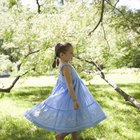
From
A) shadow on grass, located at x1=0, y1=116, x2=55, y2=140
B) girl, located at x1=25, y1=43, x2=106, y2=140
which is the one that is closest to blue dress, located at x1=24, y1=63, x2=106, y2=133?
girl, located at x1=25, y1=43, x2=106, y2=140

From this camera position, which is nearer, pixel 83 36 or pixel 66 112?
pixel 66 112

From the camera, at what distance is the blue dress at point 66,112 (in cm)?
508

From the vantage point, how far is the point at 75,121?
508 cm

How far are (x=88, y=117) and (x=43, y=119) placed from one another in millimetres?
711

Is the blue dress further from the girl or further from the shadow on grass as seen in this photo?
the shadow on grass

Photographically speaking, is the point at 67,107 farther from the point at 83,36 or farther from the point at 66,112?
the point at 83,36

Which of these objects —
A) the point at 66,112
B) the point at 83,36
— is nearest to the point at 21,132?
the point at 66,112

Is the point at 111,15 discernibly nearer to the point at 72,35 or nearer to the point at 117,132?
the point at 72,35

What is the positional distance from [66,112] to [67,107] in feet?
0.26

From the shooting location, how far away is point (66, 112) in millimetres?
5113

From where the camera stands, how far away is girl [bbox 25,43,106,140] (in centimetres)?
507

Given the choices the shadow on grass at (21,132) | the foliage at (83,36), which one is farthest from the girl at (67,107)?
→ the foliage at (83,36)

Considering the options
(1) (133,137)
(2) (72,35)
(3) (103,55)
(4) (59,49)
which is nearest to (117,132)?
(1) (133,137)

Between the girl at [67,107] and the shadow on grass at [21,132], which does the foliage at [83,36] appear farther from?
the girl at [67,107]
